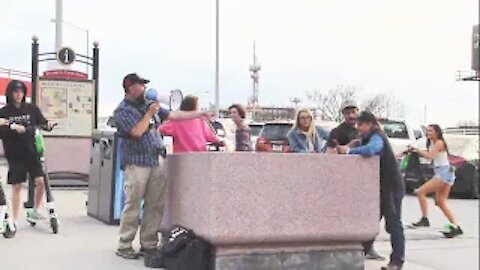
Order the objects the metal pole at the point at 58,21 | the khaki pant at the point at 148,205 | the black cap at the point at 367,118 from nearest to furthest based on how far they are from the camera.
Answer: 1. the black cap at the point at 367,118
2. the khaki pant at the point at 148,205
3. the metal pole at the point at 58,21

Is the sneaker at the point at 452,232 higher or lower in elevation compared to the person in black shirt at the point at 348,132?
lower

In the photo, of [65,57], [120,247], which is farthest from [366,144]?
[65,57]

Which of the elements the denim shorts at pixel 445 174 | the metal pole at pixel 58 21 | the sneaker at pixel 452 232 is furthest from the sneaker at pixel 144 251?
the metal pole at pixel 58 21

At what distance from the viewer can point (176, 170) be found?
21.9 ft

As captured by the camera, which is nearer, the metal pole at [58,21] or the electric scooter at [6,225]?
the electric scooter at [6,225]

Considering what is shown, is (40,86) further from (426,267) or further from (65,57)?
(426,267)

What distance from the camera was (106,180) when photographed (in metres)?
9.38

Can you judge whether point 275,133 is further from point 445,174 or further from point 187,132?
point 187,132

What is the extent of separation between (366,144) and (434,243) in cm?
303

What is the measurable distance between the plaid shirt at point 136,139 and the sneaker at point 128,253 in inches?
32.4

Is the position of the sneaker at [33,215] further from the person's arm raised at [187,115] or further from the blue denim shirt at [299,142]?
the blue denim shirt at [299,142]

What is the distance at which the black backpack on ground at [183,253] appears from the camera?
5.82 meters

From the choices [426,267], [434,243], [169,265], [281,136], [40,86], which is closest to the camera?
[169,265]

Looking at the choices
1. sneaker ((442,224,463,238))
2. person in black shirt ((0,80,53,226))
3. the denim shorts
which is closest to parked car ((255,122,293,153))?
the denim shorts
